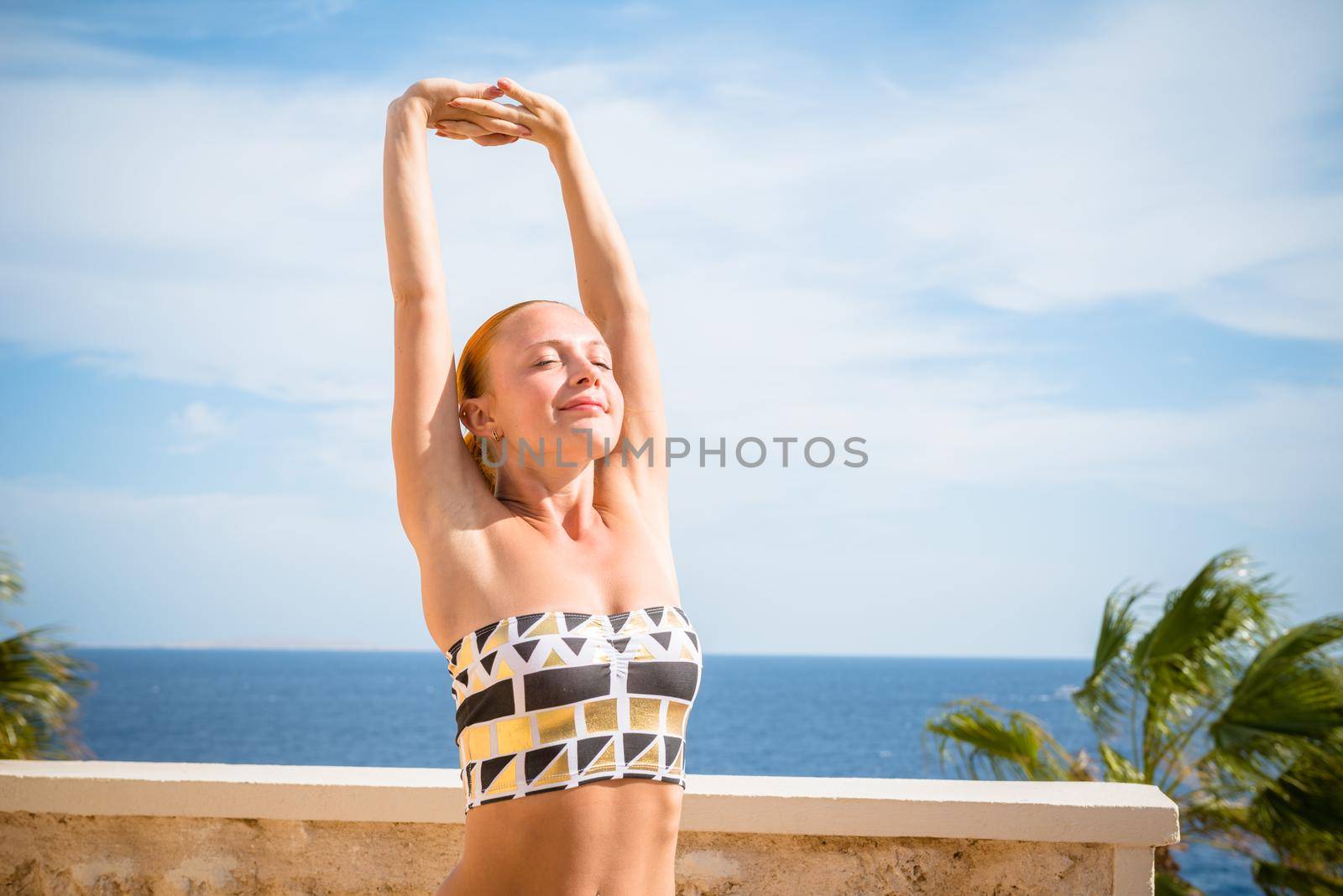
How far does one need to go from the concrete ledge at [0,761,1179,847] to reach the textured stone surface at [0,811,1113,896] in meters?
0.04

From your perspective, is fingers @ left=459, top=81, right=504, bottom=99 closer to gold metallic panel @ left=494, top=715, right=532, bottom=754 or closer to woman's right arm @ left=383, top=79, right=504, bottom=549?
woman's right arm @ left=383, top=79, right=504, bottom=549

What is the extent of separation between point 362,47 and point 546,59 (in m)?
12.6

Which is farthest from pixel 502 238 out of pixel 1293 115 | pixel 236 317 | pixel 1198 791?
pixel 1198 791

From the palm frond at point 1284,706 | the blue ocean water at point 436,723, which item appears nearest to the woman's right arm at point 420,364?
the palm frond at point 1284,706

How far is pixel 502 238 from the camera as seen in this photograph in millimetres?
77062

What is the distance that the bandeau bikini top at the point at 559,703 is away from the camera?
4.58 feet

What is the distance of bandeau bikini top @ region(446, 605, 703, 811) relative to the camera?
4.58 feet

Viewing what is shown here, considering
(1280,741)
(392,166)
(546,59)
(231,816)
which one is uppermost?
(546,59)

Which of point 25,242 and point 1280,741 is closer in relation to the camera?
point 1280,741

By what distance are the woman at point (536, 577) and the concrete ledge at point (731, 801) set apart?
2.56 ft

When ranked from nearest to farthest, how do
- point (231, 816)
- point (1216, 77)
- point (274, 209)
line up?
1. point (231, 816)
2. point (1216, 77)
3. point (274, 209)

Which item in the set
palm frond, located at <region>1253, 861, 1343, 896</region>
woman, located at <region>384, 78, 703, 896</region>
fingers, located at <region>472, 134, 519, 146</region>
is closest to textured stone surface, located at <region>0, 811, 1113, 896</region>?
woman, located at <region>384, 78, 703, 896</region>

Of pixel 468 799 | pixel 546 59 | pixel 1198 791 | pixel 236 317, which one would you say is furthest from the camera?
pixel 236 317

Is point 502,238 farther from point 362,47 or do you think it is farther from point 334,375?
point 334,375
